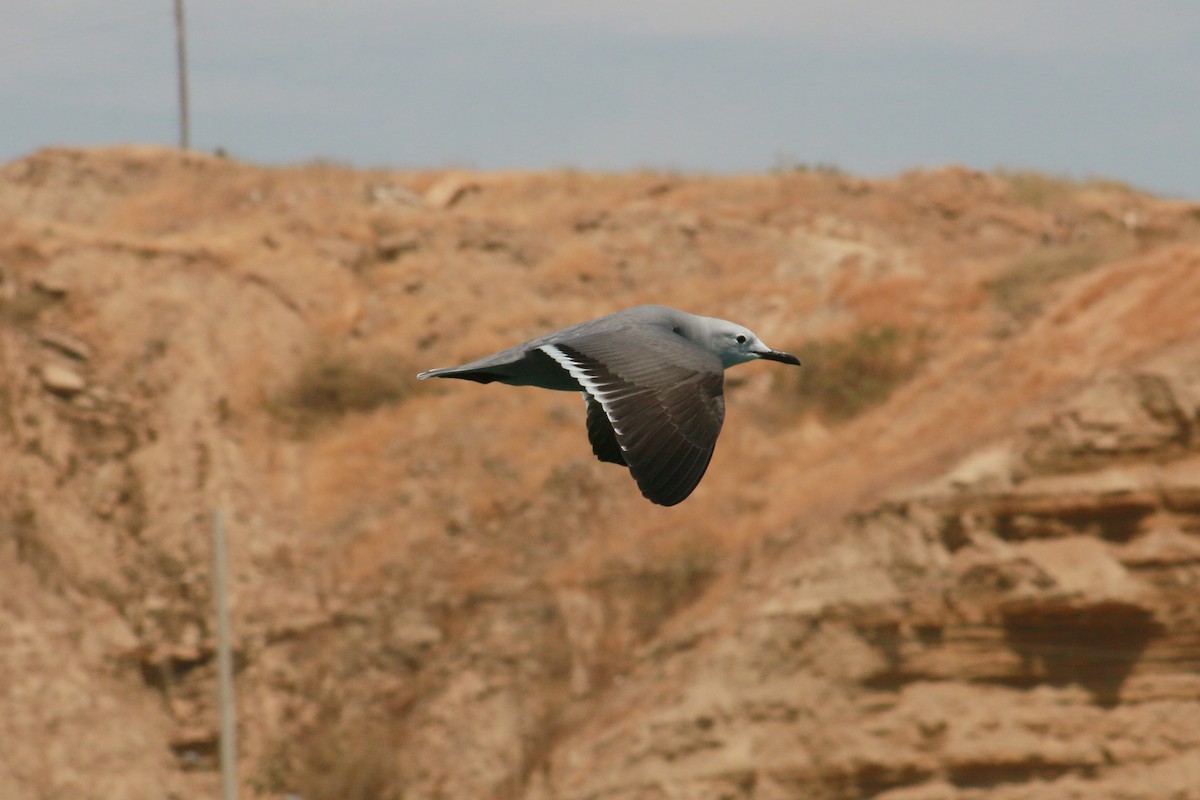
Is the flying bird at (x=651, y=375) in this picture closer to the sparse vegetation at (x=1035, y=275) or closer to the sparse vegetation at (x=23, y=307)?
the sparse vegetation at (x=1035, y=275)

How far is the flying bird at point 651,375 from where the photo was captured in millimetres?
7254

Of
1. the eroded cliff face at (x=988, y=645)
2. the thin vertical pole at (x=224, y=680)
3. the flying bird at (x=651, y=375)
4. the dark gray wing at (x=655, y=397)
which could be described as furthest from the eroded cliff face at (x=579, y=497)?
the dark gray wing at (x=655, y=397)

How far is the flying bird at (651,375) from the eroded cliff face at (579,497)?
10.2 meters

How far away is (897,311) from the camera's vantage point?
1038 inches

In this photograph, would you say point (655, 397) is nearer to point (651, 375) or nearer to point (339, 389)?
point (651, 375)

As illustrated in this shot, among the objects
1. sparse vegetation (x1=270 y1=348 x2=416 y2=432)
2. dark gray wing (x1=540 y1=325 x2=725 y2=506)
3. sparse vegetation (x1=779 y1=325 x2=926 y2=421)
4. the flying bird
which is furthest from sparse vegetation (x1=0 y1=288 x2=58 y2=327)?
→ dark gray wing (x1=540 y1=325 x2=725 y2=506)

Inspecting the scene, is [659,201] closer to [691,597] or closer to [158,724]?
[691,597]

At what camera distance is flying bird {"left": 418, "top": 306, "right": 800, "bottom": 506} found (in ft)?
23.8

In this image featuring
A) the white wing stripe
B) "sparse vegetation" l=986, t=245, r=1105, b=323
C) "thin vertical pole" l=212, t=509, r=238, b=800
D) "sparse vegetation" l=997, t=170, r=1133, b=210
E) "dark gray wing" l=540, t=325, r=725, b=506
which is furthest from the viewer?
"sparse vegetation" l=997, t=170, r=1133, b=210

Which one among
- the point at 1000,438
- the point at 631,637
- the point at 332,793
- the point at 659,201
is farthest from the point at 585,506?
the point at 659,201

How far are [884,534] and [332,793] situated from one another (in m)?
8.11

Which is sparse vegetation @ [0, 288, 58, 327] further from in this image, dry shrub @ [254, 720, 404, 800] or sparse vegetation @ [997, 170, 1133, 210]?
sparse vegetation @ [997, 170, 1133, 210]

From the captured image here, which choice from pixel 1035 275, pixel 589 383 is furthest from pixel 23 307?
pixel 589 383

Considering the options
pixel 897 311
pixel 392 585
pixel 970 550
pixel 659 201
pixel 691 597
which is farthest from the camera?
pixel 659 201
